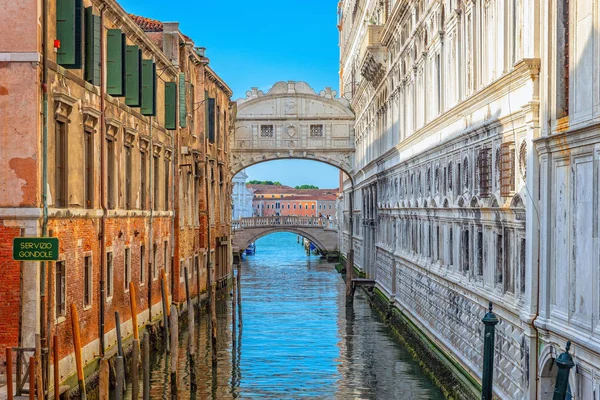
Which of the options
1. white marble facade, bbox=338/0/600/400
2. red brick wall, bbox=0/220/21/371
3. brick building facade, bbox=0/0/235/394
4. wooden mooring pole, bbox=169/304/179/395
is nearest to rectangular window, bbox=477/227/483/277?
white marble facade, bbox=338/0/600/400

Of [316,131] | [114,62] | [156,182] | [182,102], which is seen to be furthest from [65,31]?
[316,131]

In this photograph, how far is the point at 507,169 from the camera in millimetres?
10141

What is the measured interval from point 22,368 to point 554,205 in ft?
20.9

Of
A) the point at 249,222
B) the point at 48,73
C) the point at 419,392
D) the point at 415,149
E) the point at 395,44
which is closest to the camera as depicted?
the point at 48,73

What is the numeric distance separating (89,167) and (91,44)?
197 cm

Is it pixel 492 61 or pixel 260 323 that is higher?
pixel 492 61

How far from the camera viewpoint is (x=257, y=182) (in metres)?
172

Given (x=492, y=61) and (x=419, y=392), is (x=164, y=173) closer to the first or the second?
(x=419, y=392)

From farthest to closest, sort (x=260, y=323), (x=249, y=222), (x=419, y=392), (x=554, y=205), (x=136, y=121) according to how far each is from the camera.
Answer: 1. (x=249, y=222)
2. (x=260, y=323)
3. (x=136, y=121)
4. (x=419, y=392)
5. (x=554, y=205)

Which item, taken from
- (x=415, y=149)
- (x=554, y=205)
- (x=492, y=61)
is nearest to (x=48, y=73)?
(x=492, y=61)

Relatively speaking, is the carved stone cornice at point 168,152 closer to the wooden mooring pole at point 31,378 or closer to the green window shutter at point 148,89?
the green window shutter at point 148,89

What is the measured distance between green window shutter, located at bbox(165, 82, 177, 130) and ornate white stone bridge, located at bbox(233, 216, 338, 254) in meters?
26.4

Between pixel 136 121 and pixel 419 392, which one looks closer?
pixel 419 392

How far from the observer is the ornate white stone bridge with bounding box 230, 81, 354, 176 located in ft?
121
